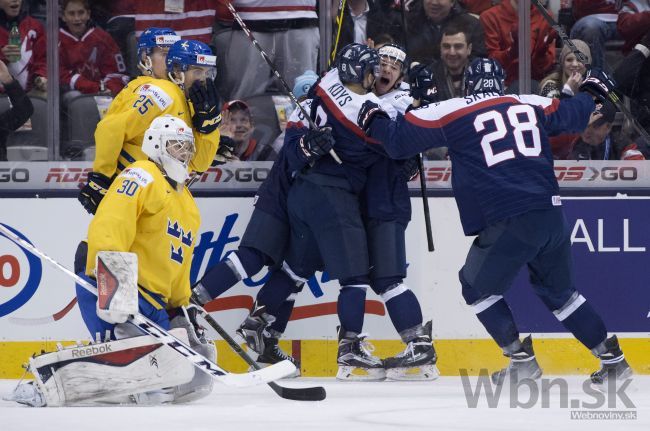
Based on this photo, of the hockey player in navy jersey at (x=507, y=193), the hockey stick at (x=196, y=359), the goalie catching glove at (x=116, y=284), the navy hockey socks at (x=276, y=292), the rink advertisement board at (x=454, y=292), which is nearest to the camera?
the goalie catching glove at (x=116, y=284)

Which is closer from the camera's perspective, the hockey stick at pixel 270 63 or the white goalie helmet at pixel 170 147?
the white goalie helmet at pixel 170 147

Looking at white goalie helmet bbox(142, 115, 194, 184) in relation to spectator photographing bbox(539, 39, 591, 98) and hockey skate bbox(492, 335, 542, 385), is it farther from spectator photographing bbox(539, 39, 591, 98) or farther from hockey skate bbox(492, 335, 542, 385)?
spectator photographing bbox(539, 39, 591, 98)

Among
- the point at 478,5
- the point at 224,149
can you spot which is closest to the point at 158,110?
the point at 224,149

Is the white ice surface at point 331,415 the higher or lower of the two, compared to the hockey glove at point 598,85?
lower

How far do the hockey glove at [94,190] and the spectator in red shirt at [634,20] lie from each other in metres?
2.36

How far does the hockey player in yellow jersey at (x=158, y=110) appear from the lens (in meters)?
5.44

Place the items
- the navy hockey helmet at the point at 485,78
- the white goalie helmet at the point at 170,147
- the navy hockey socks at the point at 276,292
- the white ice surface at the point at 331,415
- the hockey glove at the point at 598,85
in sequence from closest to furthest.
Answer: the white ice surface at the point at 331,415, the white goalie helmet at the point at 170,147, the navy hockey helmet at the point at 485,78, the hockey glove at the point at 598,85, the navy hockey socks at the point at 276,292

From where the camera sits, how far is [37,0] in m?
6.03

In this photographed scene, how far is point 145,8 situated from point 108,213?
1727 mm

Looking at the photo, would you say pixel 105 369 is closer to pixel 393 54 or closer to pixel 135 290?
pixel 135 290

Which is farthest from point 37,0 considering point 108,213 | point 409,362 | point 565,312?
point 565,312

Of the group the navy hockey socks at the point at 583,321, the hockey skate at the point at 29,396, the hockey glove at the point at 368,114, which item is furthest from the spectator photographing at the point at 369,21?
the hockey skate at the point at 29,396

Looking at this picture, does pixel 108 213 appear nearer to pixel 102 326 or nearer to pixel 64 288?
pixel 102 326

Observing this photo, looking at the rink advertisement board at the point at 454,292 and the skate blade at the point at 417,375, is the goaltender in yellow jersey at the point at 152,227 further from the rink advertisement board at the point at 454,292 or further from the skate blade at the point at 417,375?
the skate blade at the point at 417,375
